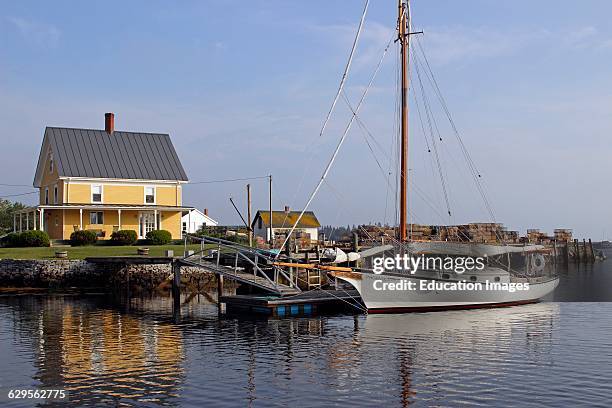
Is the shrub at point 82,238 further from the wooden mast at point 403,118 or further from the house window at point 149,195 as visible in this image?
the wooden mast at point 403,118

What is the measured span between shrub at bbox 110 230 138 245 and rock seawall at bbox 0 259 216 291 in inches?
438

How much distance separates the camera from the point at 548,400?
58.0 ft

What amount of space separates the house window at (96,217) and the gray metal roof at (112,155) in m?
3.19

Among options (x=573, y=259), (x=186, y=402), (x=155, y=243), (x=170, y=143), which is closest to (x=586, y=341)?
(x=186, y=402)

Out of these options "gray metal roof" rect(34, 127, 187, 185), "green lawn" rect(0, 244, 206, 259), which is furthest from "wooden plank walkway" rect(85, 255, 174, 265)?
"gray metal roof" rect(34, 127, 187, 185)

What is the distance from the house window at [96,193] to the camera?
60656 mm

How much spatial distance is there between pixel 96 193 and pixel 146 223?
16.1ft

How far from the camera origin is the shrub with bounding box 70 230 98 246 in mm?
56094

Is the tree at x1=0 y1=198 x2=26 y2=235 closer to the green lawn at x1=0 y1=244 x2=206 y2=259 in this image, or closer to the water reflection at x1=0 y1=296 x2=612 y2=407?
the green lawn at x1=0 y1=244 x2=206 y2=259

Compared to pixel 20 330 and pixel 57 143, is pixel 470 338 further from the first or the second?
pixel 57 143

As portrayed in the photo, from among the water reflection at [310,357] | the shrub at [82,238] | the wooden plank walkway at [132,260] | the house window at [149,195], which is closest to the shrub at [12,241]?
the shrub at [82,238]

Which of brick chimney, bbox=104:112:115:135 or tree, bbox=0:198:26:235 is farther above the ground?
brick chimney, bbox=104:112:115:135

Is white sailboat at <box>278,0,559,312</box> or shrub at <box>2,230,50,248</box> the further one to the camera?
shrub at <box>2,230,50,248</box>

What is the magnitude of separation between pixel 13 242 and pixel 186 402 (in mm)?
41990
